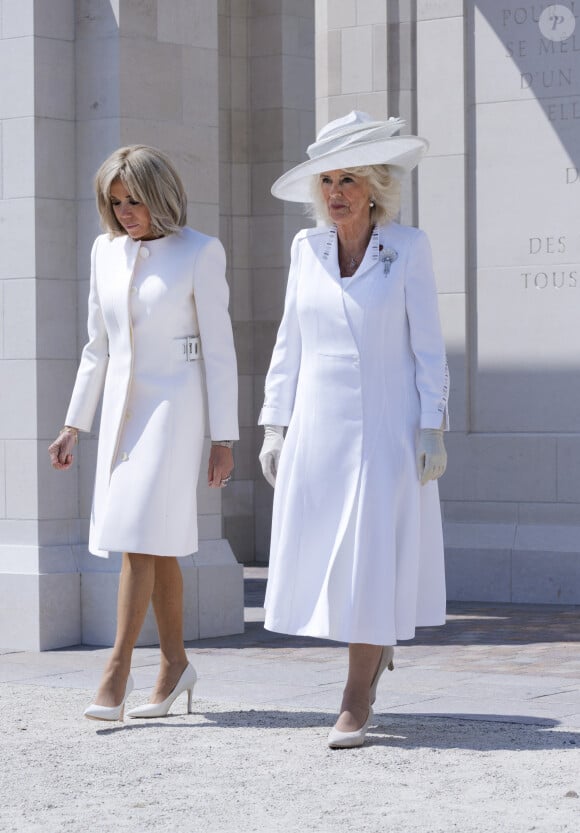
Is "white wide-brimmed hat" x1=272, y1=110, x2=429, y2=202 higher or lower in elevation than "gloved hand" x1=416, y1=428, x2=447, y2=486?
higher

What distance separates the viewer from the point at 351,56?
10.8 m

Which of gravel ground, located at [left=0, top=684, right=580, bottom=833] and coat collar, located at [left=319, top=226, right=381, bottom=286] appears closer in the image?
gravel ground, located at [left=0, top=684, right=580, bottom=833]

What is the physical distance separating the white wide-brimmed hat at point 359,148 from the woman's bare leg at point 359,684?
1.55 metres

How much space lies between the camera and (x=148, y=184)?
5.80 meters

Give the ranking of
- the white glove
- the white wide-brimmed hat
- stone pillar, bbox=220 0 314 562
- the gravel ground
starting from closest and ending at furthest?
the gravel ground
the white wide-brimmed hat
the white glove
stone pillar, bbox=220 0 314 562

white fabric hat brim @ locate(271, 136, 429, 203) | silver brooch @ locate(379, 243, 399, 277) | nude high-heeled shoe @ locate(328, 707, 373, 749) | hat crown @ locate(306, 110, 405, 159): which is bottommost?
nude high-heeled shoe @ locate(328, 707, 373, 749)

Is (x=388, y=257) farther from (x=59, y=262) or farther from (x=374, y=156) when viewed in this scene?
(x=59, y=262)

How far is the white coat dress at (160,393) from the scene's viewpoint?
577 centimetres

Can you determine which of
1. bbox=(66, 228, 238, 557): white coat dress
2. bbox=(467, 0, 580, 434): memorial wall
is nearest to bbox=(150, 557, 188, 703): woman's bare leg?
bbox=(66, 228, 238, 557): white coat dress

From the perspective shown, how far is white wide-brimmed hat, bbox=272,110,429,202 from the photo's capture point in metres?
5.43

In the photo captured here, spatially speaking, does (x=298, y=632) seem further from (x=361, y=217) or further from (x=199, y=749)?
(x=361, y=217)

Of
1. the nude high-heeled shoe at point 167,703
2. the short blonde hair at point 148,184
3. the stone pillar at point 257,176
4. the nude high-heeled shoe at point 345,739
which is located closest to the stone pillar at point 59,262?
the nude high-heeled shoe at point 167,703

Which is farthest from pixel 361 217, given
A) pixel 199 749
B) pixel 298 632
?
pixel 199 749

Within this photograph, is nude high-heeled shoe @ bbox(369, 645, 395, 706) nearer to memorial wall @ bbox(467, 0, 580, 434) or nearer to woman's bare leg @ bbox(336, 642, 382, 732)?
woman's bare leg @ bbox(336, 642, 382, 732)
